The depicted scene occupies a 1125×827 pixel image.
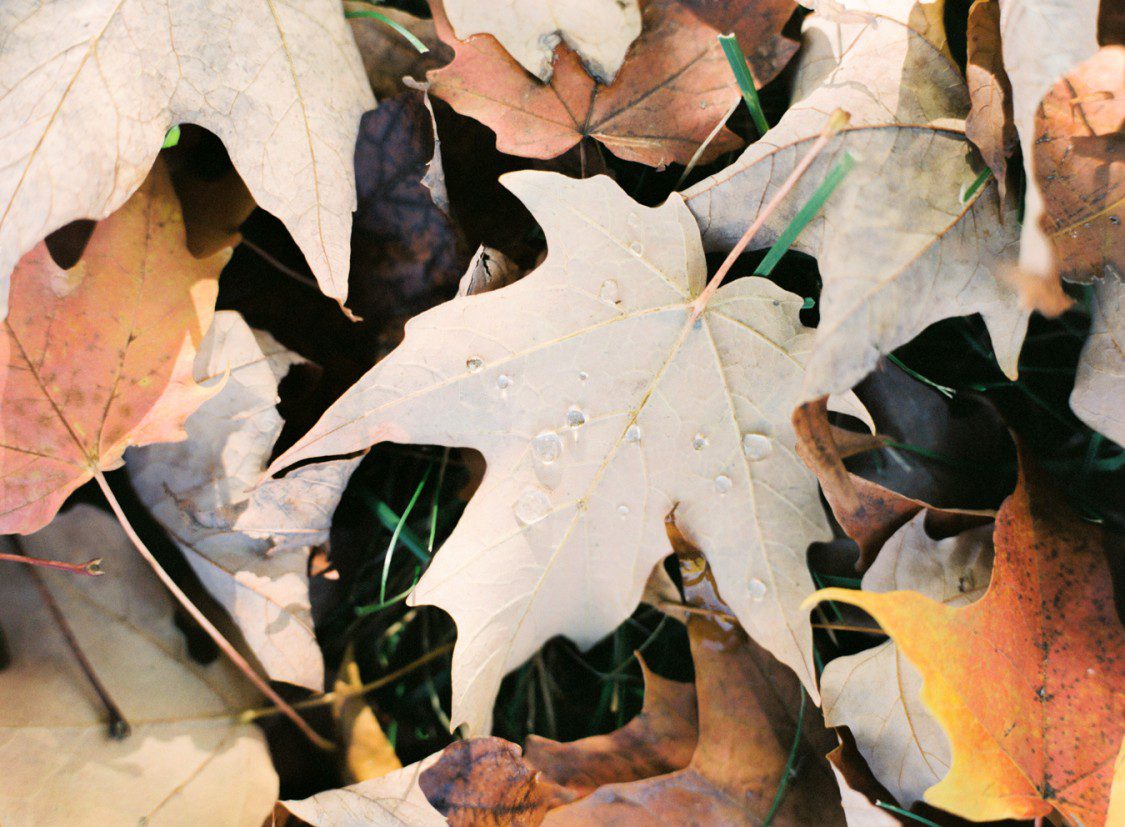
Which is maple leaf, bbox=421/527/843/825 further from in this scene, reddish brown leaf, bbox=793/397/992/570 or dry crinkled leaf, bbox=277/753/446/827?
reddish brown leaf, bbox=793/397/992/570

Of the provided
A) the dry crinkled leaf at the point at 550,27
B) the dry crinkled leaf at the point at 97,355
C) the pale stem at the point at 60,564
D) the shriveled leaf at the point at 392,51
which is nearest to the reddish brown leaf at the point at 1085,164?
the dry crinkled leaf at the point at 550,27

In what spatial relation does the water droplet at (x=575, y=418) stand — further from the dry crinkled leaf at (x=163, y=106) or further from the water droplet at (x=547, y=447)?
the dry crinkled leaf at (x=163, y=106)

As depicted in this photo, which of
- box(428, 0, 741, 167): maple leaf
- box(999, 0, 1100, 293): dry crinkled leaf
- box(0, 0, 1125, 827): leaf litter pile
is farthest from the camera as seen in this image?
box(428, 0, 741, 167): maple leaf

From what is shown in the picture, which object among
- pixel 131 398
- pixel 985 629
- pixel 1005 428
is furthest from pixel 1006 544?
pixel 131 398

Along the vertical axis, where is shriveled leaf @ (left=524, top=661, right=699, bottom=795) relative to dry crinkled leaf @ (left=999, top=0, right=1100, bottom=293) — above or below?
below

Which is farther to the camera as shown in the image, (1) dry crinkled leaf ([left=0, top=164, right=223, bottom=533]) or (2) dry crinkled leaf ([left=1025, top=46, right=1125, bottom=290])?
(1) dry crinkled leaf ([left=0, top=164, right=223, bottom=533])

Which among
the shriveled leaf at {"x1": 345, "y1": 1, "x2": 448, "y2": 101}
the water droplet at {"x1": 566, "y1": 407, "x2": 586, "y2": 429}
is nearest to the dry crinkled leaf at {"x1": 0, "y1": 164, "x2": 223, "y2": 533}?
the shriveled leaf at {"x1": 345, "y1": 1, "x2": 448, "y2": 101}

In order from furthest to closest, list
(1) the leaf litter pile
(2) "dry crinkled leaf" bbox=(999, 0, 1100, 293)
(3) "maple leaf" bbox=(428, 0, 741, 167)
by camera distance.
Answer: (3) "maple leaf" bbox=(428, 0, 741, 167), (1) the leaf litter pile, (2) "dry crinkled leaf" bbox=(999, 0, 1100, 293)
